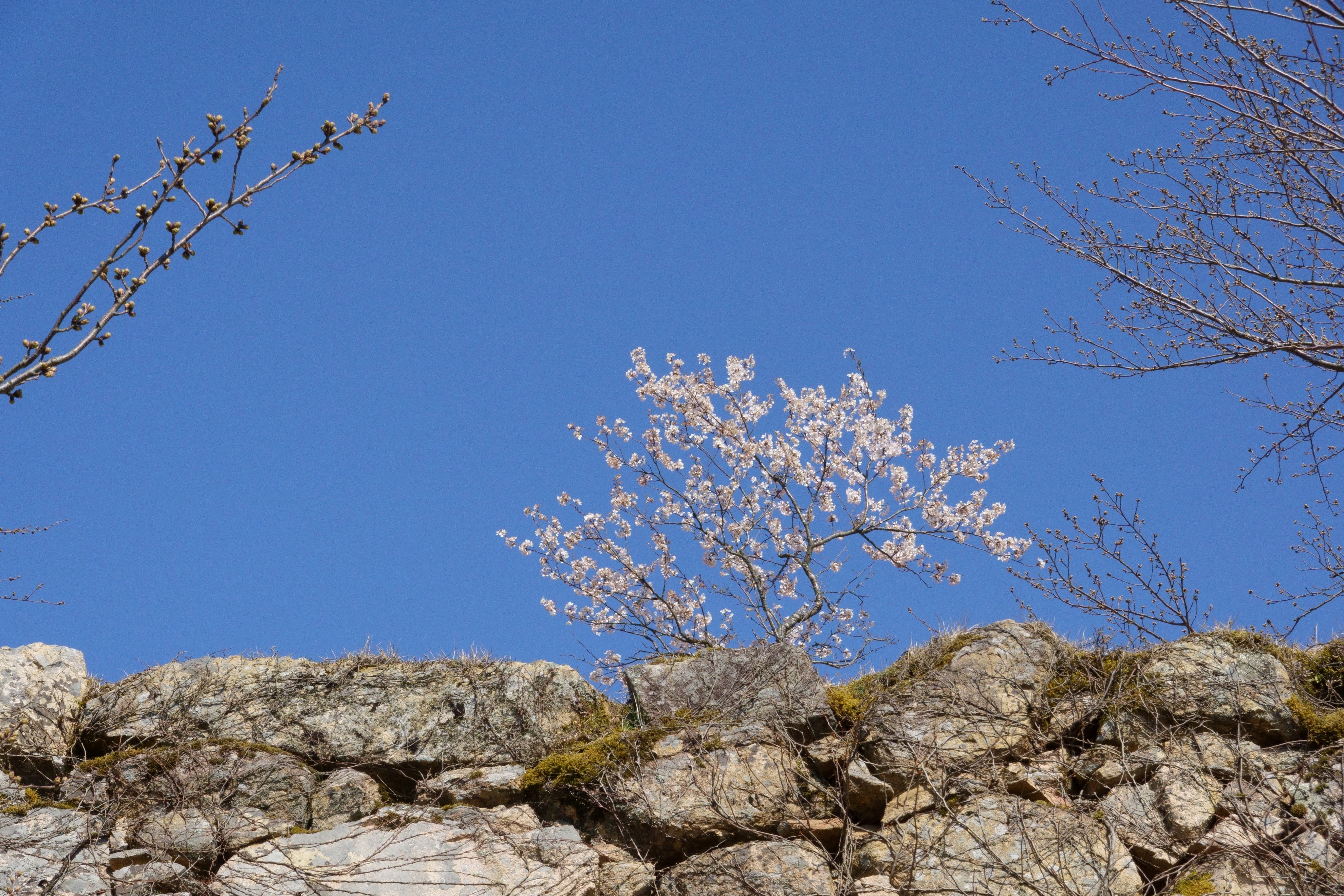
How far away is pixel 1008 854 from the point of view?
502cm

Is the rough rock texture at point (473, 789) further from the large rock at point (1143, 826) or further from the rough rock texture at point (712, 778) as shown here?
the large rock at point (1143, 826)

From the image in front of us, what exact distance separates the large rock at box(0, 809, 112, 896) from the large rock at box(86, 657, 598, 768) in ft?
2.46

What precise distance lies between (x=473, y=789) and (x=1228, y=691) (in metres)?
4.60

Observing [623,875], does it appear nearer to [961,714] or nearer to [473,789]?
[473,789]

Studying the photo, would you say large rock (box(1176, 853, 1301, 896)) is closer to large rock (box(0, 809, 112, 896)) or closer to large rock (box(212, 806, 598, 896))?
large rock (box(212, 806, 598, 896))

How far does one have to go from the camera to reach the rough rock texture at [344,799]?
5695 mm

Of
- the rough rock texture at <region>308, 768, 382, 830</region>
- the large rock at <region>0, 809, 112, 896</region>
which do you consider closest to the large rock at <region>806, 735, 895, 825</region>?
the rough rock texture at <region>308, 768, 382, 830</region>

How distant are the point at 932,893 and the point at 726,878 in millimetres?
1106

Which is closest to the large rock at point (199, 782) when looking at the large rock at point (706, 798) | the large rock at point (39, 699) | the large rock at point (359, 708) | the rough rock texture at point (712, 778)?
the rough rock texture at point (712, 778)

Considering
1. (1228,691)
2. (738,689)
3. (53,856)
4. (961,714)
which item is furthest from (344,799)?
(1228,691)

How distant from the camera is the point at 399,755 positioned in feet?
19.7

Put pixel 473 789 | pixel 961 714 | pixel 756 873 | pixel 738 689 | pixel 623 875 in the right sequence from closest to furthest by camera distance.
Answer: pixel 756 873, pixel 623 875, pixel 961 714, pixel 473 789, pixel 738 689

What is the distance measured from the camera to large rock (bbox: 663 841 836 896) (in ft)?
16.6

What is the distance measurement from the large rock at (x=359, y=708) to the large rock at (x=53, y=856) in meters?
0.75
